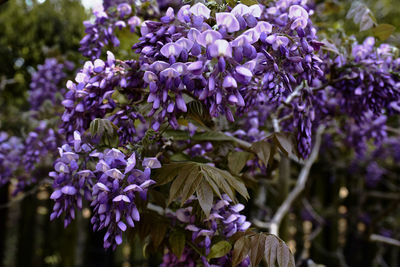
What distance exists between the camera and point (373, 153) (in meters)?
4.38

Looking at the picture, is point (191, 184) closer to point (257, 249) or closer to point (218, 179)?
point (218, 179)

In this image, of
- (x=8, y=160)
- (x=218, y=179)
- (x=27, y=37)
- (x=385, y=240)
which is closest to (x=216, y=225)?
(x=218, y=179)

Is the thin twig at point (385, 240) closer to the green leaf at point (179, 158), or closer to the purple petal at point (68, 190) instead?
the green leaf at point (179, 158)

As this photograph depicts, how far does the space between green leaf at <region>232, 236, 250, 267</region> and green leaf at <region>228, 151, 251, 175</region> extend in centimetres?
31

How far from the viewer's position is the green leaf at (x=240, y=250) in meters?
1.10

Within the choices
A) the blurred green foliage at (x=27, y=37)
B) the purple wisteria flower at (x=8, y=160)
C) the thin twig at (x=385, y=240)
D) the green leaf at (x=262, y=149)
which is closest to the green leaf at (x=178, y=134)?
the green leaf at (x=262, y=149)

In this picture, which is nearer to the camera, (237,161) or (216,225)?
(216,225)

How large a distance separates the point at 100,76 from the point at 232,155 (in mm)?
580

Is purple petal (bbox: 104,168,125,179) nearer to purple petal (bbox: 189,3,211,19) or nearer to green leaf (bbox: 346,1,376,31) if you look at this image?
purple petal (bbox: 189,3,211,19)

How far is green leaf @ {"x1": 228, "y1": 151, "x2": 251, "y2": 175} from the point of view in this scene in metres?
1.39

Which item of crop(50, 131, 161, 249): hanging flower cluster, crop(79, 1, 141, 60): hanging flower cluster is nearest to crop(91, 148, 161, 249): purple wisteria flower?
crop(50, 131, 161, 249): hanging flower cluster

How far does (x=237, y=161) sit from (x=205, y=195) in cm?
40

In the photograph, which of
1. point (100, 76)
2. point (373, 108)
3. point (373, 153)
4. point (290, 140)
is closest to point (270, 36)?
point (290, 140)

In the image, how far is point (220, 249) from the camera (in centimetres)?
117
